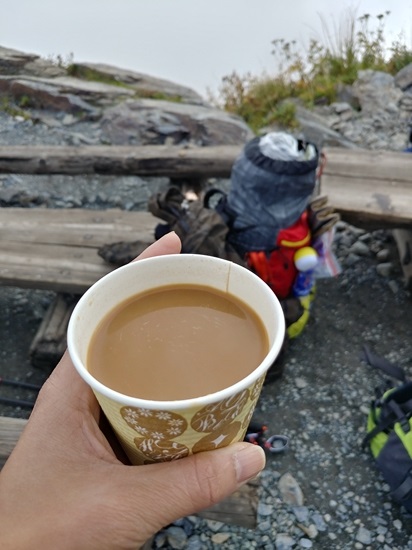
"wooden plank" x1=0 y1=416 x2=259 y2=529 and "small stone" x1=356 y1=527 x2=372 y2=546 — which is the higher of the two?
"wooden plank" x1=0 y1=416 x2=259 y2=529

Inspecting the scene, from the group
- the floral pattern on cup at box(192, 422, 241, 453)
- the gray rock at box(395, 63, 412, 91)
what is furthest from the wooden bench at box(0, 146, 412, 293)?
the gray rock at box(395, 63, 412, 91)

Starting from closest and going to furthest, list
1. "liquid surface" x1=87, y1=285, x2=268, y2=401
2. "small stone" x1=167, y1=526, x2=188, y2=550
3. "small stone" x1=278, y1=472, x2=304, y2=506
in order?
1. "liquid surface" x1=87, y1=285, x2=268, y2=401
2. "small stone" x1=167, y1=526, x2=188, y2=550
3. "small stone" x1=278, y1=472, x2=304, y2=506

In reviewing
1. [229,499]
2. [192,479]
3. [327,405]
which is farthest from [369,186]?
[192,479]

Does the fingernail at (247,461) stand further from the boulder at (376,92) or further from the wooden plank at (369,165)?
the boulder at (376,92)

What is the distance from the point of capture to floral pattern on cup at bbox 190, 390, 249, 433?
1.07 meters

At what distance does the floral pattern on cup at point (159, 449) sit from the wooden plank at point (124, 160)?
2962 millimetres

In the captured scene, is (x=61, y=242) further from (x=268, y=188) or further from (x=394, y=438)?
(x=394, y=438)

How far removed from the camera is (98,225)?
137 inches

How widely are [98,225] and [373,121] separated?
165 inches

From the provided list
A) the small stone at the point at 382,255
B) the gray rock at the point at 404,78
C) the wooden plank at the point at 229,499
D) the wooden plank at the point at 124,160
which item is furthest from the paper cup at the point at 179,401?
the gray rock at the point at 404,78

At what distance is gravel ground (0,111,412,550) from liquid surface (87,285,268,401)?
148cm

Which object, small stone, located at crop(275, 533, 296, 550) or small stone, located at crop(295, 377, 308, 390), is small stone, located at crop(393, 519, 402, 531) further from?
small stone, located at crop(295, 377, 308, 390)

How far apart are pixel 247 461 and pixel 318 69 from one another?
7565mm

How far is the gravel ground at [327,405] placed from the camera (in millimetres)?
2432
